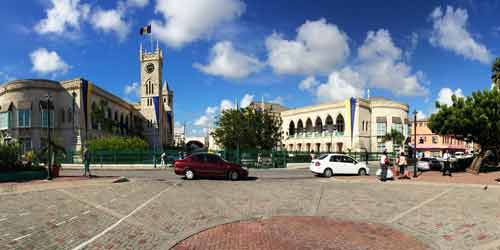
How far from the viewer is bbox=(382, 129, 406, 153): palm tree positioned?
56.4 m

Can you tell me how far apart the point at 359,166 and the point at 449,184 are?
615cm

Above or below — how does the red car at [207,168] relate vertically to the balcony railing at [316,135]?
below

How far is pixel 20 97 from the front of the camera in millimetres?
45938

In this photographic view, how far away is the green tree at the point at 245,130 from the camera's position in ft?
129

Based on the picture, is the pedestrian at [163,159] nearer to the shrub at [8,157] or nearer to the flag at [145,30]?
the shrub at [8,157]

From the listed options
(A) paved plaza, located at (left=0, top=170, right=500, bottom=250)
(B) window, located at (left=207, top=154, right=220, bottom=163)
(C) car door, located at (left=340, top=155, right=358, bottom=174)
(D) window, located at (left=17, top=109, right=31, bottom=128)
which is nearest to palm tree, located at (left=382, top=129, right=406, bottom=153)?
(C) car door, located at (left=340, top=155, right=358, bottom=174)

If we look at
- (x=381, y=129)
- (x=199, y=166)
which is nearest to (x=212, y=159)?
(x=199, y=166)

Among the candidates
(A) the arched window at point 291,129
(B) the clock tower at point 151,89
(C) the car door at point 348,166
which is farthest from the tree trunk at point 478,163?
(B) the clock tower at point 151,89

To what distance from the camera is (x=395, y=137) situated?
56.5 m

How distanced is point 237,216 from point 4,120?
2041 inches

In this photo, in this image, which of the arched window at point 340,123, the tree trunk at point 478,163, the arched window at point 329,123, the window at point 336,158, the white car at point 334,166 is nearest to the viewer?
the white car at point 334,166

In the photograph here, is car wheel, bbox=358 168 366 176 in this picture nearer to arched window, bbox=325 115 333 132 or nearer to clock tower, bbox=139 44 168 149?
arched window, bbox=325 115 333 132

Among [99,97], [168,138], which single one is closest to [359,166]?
[99,97]

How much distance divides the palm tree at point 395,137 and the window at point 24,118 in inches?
2194
